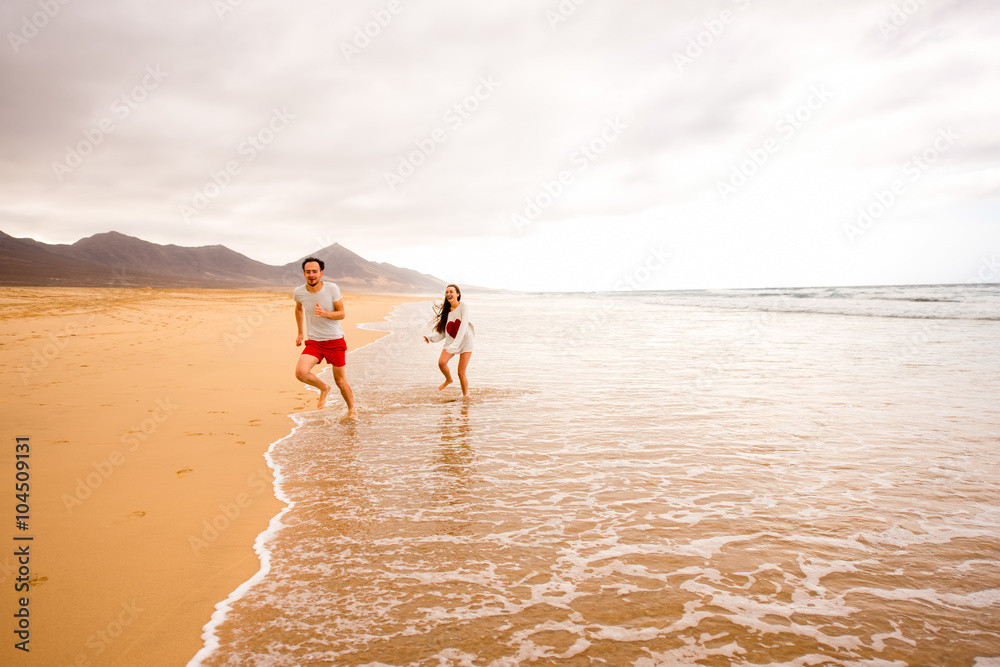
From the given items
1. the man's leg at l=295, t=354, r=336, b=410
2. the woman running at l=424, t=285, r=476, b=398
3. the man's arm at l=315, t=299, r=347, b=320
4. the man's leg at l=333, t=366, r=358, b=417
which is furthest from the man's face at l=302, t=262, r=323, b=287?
the woman running at l=424, t=285, r=476, b=398

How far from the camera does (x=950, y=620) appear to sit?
9.27 ft

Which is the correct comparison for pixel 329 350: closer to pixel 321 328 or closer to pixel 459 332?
pixel 321 328

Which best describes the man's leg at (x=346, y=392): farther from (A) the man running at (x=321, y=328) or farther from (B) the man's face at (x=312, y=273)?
(B) the man's face at (x=312, y=273)

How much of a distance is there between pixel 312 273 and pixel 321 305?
20.6 inches

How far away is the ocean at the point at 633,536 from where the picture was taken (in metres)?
2.70

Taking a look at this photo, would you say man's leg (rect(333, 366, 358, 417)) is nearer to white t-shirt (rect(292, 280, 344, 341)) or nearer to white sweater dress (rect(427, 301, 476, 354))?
white t-shirt (rect(292, 280, 344, 341))

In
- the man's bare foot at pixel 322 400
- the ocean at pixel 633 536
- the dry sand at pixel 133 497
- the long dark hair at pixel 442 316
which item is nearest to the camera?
the ocean at pixel 633 536

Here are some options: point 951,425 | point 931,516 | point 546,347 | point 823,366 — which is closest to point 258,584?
point 931,516

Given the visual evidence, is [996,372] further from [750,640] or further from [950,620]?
[750,640]

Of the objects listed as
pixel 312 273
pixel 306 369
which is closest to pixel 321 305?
pixel 312 273

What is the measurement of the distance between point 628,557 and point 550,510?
34.8 inches

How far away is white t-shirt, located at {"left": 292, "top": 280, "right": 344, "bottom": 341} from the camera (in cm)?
768

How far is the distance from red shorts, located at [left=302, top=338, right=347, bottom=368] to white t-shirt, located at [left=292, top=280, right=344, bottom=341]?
0.08 m

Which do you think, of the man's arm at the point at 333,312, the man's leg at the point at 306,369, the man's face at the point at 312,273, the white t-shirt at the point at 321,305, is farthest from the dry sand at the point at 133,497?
the man's face at the point at 312,273
